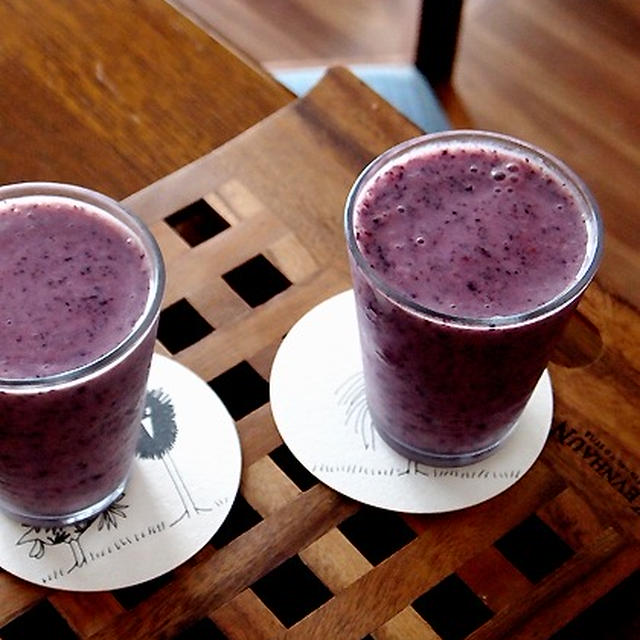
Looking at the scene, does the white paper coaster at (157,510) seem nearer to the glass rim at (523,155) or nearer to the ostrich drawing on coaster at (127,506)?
the ostrich drawing on coaster at (127,506)

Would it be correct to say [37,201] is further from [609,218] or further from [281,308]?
[609,218]

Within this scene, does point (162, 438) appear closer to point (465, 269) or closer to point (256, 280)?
point (256, 280)

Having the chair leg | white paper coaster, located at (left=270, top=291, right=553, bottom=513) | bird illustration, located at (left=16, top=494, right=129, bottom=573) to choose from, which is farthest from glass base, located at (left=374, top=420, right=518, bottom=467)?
the chair leg

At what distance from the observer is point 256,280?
1.01m

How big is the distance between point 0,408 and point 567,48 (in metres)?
1.37

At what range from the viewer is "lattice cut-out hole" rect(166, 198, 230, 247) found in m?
1.03

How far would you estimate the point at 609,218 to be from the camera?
5.43 feet

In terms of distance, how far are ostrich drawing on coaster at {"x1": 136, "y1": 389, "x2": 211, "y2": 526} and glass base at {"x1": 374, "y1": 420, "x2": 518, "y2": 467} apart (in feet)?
0.50

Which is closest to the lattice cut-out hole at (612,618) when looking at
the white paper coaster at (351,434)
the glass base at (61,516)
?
the white paper coaster at (351,434)

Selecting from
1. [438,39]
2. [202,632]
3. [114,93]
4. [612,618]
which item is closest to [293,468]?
[202,632]

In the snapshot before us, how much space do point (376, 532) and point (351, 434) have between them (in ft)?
0.27

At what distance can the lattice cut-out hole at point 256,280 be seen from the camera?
100cm

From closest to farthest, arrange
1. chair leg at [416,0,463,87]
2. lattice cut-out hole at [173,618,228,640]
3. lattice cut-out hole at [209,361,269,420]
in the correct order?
lattice cut-out hole at [173,618,228,640], lattice cut-out hole at [209,361,269,420], chair leg at [416,0,463,87]

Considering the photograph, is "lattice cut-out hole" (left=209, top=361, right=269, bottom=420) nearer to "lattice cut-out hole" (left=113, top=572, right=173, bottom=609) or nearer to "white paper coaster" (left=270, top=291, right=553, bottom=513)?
"white paper coaster" (left=270, top=291, right=553, bottom=513)
